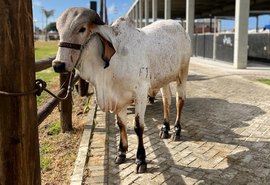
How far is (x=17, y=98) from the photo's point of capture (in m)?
2.04

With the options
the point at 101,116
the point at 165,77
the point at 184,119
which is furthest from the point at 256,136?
the point at 101,116

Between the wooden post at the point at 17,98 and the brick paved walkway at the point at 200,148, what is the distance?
1584mm

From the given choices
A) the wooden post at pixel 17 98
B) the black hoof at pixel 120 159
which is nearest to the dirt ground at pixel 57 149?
the black hoof at pixel 120 159

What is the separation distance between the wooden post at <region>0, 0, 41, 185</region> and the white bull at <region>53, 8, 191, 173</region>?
100cm

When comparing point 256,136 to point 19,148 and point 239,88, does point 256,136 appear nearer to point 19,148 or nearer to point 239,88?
point 19,148

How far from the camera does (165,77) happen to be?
4566 mm

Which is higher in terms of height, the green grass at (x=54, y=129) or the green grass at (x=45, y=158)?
the green grass at (x=54, y=129)

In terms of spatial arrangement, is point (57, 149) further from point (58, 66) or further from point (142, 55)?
point (58, 66)

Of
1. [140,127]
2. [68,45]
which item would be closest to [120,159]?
[140,127]

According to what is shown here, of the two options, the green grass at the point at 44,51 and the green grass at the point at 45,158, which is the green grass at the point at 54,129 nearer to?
the green grass at the point at 45,158

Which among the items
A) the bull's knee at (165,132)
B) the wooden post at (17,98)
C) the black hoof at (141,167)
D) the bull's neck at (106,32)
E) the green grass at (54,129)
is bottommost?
the green grass at (54,129)

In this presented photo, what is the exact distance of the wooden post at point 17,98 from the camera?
1.97m

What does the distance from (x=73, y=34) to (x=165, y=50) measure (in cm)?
165

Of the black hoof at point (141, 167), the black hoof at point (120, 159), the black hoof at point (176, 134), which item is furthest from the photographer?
the black hoof at point (176, 134)
